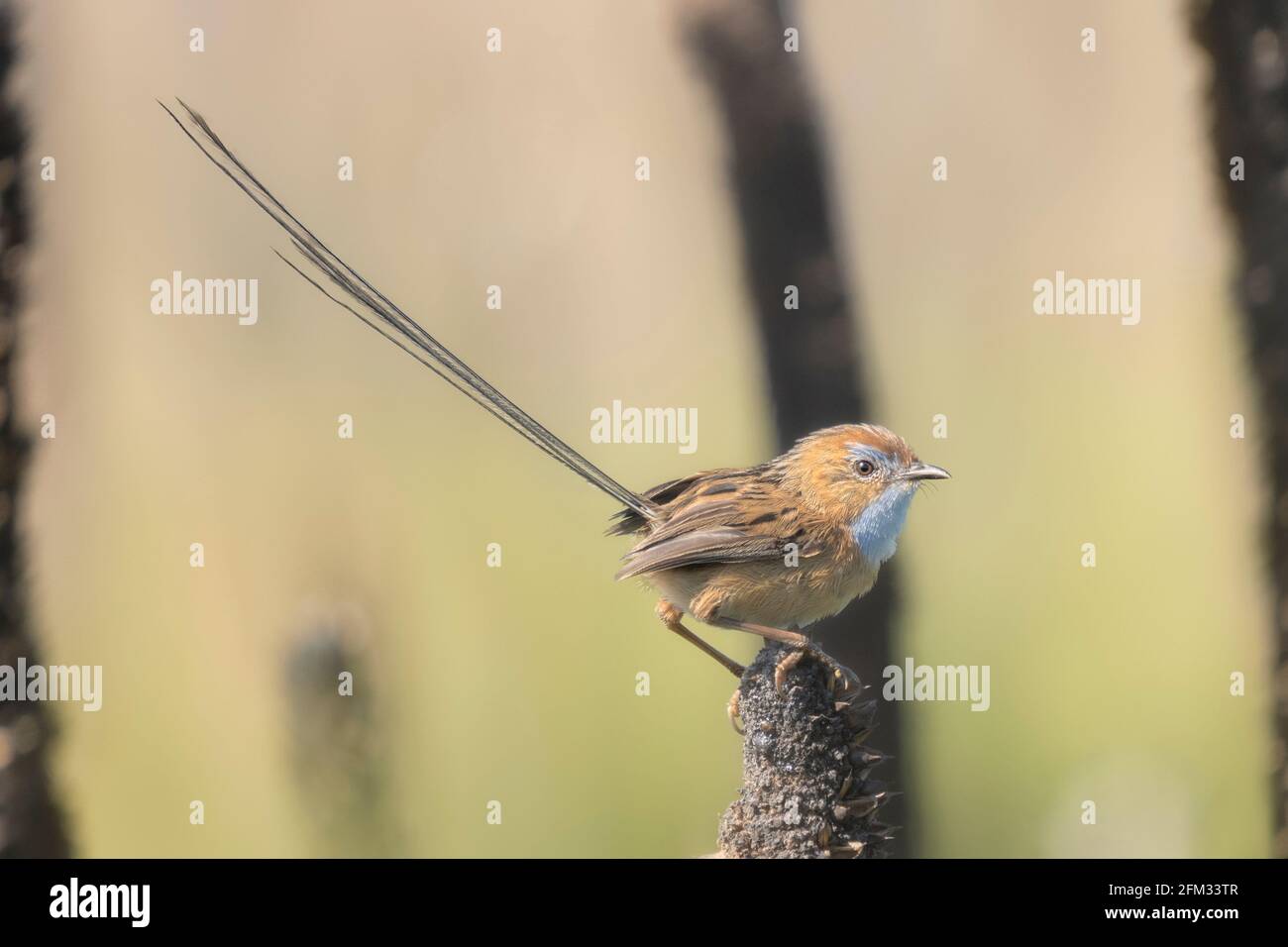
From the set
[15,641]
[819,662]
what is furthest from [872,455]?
[15,641]

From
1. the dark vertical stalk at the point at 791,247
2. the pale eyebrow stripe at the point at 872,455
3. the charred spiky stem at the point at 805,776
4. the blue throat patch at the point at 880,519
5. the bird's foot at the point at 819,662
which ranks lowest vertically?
the charred spiky stem at the point at 805,776

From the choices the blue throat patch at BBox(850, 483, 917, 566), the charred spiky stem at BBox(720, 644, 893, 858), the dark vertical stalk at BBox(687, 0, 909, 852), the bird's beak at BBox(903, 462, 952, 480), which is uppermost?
the dark vertical stalk at BBox(687, 0, 909, 852)

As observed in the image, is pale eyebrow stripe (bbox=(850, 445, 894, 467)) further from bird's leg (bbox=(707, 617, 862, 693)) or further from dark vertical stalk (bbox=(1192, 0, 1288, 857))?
dark vertical stalk (bbox=(1192, 0, 1288, 857))

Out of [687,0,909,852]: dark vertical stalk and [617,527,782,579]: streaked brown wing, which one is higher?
[687,0,909,852]: dark vertical stalk

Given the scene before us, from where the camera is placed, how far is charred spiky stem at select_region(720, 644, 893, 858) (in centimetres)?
230

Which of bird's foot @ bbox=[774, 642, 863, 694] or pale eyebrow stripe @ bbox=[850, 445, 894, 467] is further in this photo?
pale eyebrow stripe @ bbox=[850, 445, 894, 467]

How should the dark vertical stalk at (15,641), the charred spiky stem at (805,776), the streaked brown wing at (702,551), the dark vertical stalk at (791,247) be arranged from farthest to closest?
the dark vertical stalk at (15,641) < the dark vertical stalk at (791,247) < the streaked brown wing at (702,551) < the charred spiky stem at (805,776)

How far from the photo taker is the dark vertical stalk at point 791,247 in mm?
3979

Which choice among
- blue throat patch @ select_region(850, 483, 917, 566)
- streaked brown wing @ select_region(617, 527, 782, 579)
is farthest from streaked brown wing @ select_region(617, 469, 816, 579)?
blue throat patch @ select_region(850, 483, 917, 566)

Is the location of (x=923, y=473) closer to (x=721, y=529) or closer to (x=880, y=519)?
(x=880, y=519)

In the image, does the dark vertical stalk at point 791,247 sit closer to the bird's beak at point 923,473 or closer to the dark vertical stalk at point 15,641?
the bird's beak at point 923,473

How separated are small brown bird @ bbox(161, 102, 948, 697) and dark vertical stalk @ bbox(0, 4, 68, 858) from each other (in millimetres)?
2003

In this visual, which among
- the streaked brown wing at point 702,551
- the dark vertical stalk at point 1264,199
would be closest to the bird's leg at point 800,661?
the streaked brown wing at point 702,551

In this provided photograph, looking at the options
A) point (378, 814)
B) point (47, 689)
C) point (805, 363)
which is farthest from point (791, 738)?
point (47, 689)
